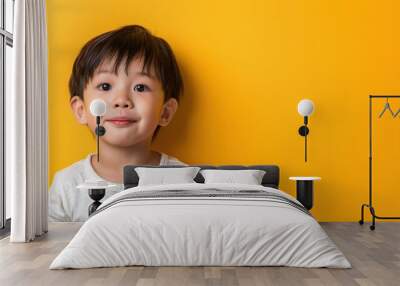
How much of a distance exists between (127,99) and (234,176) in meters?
1.50

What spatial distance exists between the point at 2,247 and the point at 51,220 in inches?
59.6

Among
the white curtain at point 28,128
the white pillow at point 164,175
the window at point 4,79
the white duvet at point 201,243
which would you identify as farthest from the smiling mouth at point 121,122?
the white duvet at point 201,243

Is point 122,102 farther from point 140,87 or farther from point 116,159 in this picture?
point 116,159

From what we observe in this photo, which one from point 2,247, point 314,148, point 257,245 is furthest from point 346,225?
point 2,247

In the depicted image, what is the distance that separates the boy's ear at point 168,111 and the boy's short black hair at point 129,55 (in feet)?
0.21

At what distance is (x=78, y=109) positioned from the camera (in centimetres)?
671

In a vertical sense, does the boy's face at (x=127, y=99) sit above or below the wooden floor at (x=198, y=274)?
above

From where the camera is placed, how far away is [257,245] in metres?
4.21

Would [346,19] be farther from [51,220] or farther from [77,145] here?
[51,220]

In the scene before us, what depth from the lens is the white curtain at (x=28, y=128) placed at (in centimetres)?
540

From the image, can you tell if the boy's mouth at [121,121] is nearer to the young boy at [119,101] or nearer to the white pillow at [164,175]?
the young boy at [119,101]

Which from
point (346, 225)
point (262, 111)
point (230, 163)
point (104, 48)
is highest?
point (104, 48)

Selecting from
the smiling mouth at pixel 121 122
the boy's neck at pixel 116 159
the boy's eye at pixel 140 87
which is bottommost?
the boy's neck at pixel 116 159

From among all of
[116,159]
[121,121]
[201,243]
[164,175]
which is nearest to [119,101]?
[121,121]
